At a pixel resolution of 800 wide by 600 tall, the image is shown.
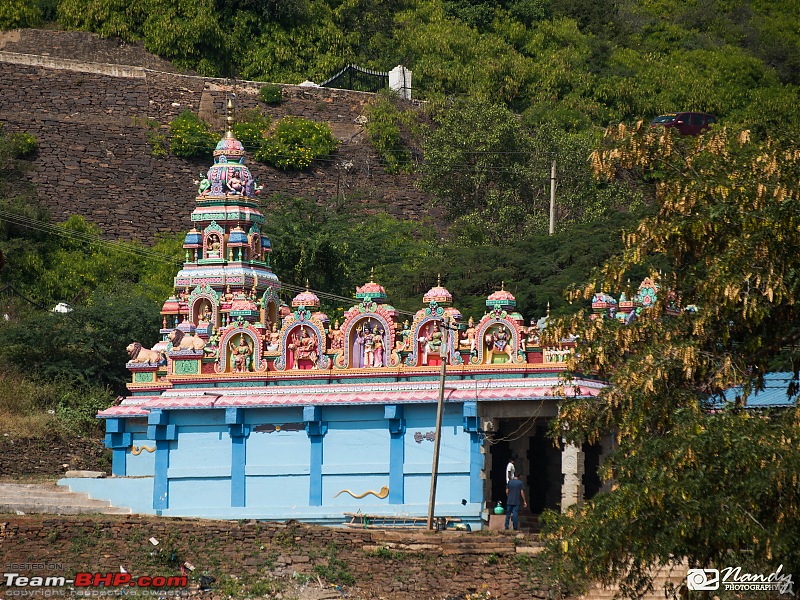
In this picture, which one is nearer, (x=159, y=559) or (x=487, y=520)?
(x=159, y=559)

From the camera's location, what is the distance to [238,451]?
25359 mm

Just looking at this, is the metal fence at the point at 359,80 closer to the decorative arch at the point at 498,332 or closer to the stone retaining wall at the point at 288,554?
the decorative arch at the point at 498,332

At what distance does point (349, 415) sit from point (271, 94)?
1098 inches

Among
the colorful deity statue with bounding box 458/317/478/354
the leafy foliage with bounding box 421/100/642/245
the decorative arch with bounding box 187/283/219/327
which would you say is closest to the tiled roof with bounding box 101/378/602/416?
the colorful deity statue with bounding box 458/317/478/354

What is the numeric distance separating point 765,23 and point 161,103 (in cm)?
3148

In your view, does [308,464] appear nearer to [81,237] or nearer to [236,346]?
[236,346]

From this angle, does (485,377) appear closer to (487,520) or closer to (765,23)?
(487,520)

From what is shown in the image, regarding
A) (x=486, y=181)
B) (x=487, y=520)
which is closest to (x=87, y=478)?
(x=487, y=520)

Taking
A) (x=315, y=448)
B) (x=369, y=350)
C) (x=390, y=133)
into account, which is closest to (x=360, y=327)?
(x=369, y=350)

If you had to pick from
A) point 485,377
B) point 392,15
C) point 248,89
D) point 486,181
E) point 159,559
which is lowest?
point 159,559

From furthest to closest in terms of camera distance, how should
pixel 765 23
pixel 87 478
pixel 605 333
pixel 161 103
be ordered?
1. pixel 765 23
2. pixel 161 103
3. pixel 87 478
4. pixel 605 333

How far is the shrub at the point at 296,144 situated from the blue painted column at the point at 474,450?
25881mm

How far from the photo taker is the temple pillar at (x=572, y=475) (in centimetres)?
2375

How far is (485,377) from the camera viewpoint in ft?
80.5
